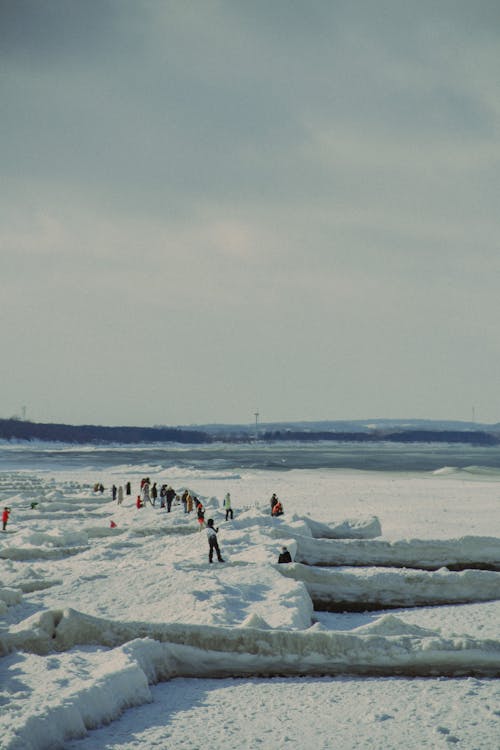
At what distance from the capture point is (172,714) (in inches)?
359

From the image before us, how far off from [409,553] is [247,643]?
8.98 metres

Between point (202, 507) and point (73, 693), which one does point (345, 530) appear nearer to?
point (202, 507)

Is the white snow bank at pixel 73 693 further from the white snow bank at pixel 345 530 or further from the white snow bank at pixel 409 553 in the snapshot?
the white snow bank at pixel 345 530

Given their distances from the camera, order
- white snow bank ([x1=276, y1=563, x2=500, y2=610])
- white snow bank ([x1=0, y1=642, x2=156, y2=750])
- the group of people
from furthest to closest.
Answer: the group of people < white snow bank ([x1=276, y1=563, x2=500, y2=610]) < white snow bank ([x1=0, y1=642, x2=156, y2=750])

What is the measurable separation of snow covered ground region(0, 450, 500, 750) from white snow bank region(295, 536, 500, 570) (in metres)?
0.04

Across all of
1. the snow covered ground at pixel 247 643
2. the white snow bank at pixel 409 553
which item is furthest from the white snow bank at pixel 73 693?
the white snow bank at pixel 409 553

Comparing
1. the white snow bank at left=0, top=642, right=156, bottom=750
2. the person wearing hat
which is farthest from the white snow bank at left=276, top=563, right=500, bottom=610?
the white snow bank at left=0, top=642, right=156, bottom=750

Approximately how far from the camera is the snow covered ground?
8.56m

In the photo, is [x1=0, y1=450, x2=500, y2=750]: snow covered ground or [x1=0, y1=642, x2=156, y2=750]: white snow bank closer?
[x1=0, y1=642, x2=156, y2=750]: white snow bank

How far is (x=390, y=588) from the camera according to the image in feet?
51.2

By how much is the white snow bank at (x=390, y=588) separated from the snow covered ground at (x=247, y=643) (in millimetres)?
31

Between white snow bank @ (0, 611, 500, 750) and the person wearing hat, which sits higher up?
the person wearing hat

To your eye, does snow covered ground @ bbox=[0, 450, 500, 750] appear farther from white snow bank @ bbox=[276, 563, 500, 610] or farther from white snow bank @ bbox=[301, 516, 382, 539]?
white snow bank @ bbox=[301, 516, 382, 539]

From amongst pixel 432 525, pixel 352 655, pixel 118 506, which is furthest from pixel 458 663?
pixel 118 506
